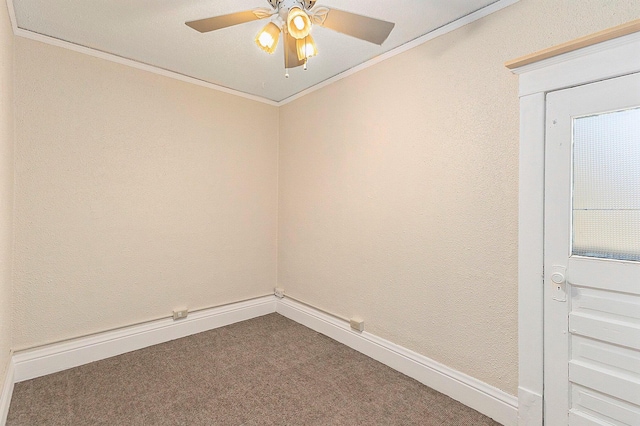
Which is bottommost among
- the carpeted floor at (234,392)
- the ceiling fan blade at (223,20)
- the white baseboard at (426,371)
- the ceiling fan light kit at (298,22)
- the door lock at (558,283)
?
the carpeted floor at (234,392)

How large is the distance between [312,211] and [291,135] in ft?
3.12

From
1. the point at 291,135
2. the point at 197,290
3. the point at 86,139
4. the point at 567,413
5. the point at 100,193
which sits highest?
the point at 291,135

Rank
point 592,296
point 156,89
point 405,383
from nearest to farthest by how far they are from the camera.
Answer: point 592,296 → point 405,383 → point 156,89

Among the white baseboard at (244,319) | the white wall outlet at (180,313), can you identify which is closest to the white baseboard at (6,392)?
the white baseboard at (244,319)

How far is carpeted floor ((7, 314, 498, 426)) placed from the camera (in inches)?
72.3

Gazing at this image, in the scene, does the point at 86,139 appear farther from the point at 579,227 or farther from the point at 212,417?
the point at 579,227

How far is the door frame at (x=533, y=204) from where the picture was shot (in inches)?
60.2

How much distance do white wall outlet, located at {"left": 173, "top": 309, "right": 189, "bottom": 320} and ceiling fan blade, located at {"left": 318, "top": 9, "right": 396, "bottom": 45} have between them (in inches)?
106

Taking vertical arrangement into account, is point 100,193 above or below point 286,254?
above

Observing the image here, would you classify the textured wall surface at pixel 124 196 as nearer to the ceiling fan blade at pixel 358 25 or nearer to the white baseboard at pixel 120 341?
the white baseboard at pixel 120 341

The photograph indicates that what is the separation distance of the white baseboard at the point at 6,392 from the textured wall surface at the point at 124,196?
0.74 ft

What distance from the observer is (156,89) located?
2783 millimetres

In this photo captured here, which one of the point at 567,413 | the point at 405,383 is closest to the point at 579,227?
the point at 567,413

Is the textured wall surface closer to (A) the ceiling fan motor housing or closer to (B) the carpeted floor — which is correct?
(B) the carpeted floor
